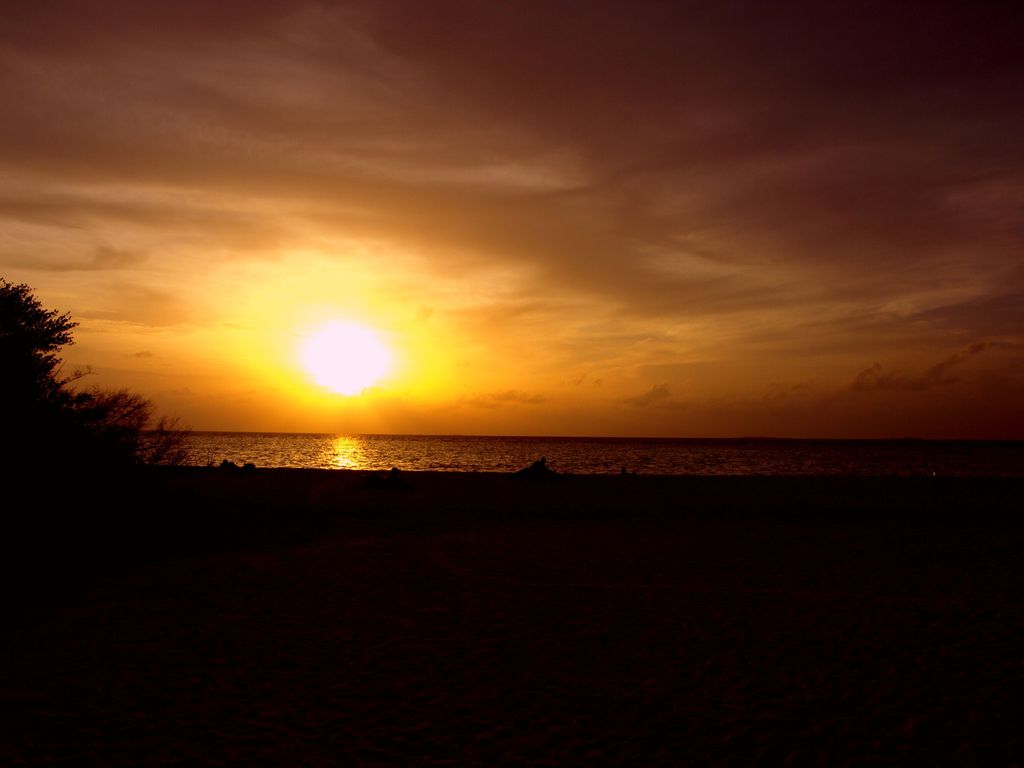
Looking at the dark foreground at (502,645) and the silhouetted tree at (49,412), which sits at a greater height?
the silhouetted tree at (49,412)

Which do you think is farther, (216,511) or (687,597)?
(216,511)

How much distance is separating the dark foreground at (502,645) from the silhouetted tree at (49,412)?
1.66 metres

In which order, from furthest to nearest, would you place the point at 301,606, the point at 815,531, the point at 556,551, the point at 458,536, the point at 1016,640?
the point at 815,531
the point at 458,536
the point at 556,551
the point at 301,606
the point at 1016,640

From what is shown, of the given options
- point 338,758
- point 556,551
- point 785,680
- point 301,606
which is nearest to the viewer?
point 338,758

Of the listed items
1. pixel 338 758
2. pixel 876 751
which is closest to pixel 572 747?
pixel 338 758

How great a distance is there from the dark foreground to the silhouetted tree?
5.45ft

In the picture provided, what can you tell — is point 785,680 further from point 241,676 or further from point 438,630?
point 241,676

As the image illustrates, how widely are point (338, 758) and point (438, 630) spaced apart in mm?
4779

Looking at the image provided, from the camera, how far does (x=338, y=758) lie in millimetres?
7180

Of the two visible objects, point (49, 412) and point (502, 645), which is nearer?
point (502, 645)

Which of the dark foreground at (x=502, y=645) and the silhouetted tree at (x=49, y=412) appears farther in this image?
the silhouetted tree at (x=49, y=412)

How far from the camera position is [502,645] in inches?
437

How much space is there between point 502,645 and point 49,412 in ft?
48.6

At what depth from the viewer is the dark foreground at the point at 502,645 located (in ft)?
25.0
